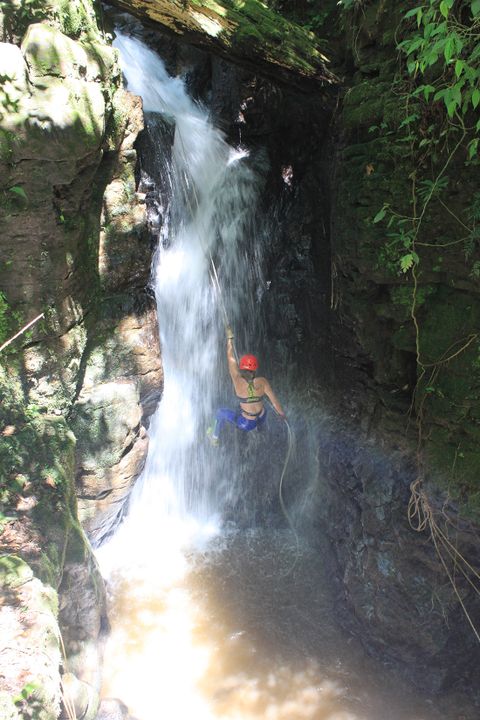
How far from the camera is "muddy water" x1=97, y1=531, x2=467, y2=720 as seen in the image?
4.63 m

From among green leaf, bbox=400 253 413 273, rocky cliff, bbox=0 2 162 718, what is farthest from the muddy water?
green leaf, bbox=400 253 413 273

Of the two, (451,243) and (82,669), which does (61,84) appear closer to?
(451,243)

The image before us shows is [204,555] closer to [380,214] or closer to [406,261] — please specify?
[406,261]

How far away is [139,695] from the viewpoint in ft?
15.3

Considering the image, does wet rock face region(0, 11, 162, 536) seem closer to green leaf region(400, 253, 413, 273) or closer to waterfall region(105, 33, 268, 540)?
waterfall region(105, 33, 268, 540)

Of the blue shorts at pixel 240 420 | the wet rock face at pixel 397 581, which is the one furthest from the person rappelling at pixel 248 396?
the wet rock face at pixel 397 581

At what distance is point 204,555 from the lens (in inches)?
247

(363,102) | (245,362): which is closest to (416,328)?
(245,362)

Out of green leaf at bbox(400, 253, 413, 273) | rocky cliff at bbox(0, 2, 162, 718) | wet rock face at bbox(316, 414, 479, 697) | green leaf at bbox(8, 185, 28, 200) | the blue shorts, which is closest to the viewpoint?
rocky cliff at bbox(0, 2, 162, 718)

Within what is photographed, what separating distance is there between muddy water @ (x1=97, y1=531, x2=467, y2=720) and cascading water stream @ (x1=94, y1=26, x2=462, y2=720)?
0.01 meters

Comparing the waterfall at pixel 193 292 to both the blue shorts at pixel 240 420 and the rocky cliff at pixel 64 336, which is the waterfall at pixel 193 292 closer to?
the blue shorts at pixel 240 420

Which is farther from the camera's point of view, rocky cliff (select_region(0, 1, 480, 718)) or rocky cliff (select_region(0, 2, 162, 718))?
rocky cliff (select_region(0, 1, 480, 718))

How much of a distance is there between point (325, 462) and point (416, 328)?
2300mm

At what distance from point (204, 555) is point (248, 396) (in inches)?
95.5
